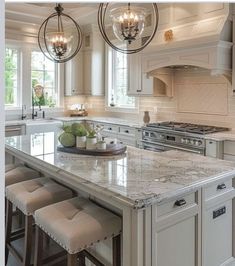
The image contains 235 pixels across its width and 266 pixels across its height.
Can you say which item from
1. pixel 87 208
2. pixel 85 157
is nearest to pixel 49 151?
pixel 85 157

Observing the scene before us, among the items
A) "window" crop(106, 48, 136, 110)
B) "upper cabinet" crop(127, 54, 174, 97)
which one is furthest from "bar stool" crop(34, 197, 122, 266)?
"window" crop(106, 48, 136, 110)

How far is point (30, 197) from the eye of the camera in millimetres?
2295

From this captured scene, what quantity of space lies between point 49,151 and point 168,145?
75.7 inches

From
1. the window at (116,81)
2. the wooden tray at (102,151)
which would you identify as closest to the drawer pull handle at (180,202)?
the wooden tray at (102,151)

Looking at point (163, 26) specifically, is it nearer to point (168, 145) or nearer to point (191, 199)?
point (168, 145)

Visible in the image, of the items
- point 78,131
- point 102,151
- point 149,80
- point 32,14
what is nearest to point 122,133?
point 149,80

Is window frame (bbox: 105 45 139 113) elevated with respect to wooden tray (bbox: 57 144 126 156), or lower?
elevated

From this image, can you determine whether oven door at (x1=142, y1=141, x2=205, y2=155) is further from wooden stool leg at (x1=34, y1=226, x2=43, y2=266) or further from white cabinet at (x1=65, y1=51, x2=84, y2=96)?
white cabinet at (x1=65, y1=51, x2=84, y2=96)

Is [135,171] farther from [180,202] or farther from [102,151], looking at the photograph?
[102,151]

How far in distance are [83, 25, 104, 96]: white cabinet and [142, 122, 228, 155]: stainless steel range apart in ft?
7.06

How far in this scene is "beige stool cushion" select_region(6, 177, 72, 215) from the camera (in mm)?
2260

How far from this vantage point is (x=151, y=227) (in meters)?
1.60

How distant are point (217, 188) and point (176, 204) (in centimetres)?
46

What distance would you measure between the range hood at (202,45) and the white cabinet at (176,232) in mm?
2244
